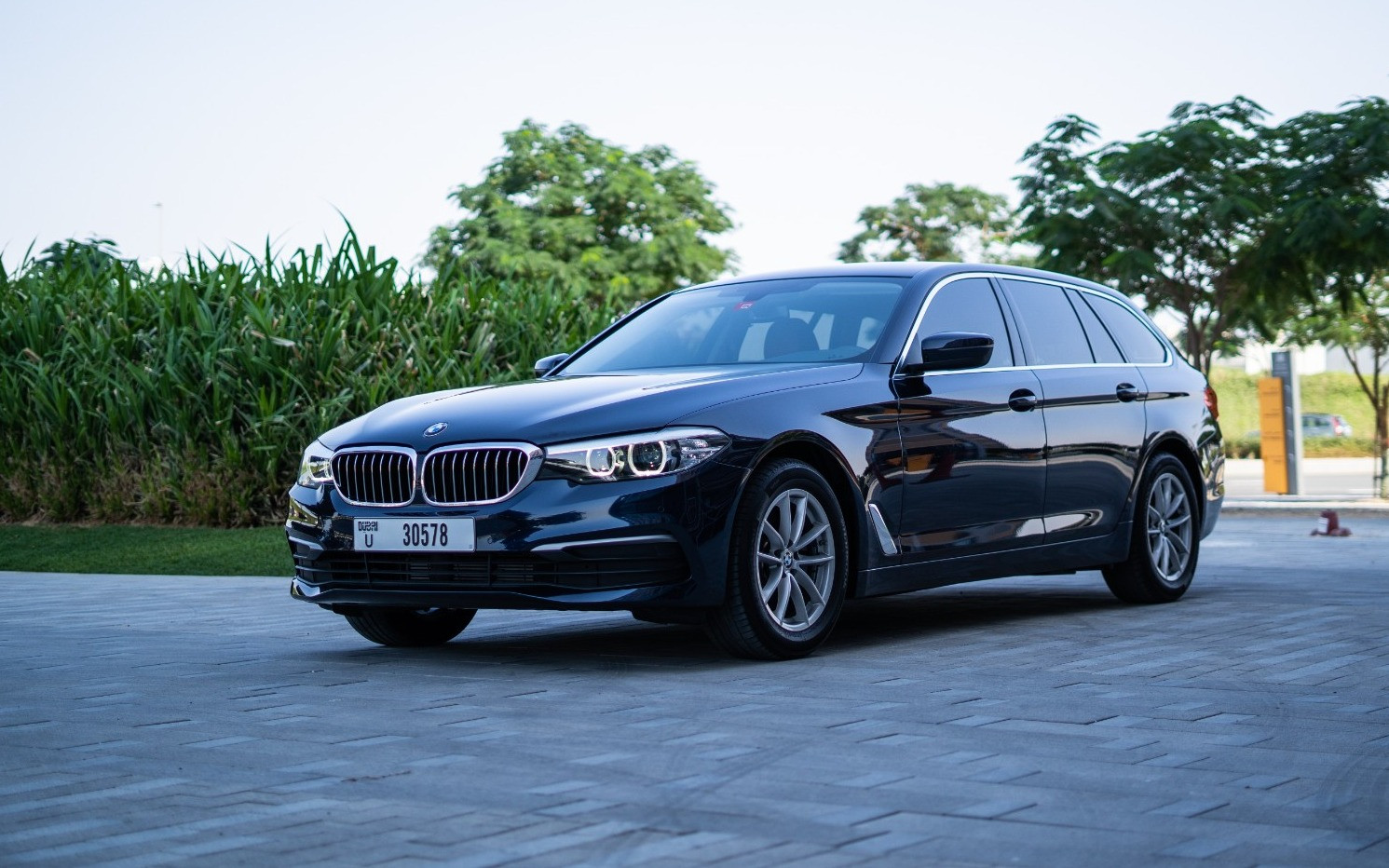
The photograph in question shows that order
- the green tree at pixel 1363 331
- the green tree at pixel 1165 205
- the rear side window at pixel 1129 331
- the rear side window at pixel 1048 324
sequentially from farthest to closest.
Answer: the green tree at pixel 1363 331 < the green tree at pixel 1165 205 < the rear side window at pixel 1129 331 < the rear side window at pixel 1048 324

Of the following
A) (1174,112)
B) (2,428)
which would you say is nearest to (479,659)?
(2,428)

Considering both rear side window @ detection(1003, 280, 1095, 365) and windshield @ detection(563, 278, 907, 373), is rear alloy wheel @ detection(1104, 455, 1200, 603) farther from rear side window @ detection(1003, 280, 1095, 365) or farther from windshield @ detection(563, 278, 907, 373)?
windshield @ detection(563, 278, 907, 373)

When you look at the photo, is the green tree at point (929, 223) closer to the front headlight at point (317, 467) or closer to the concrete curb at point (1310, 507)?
the concrete curb at point (1310, 507)

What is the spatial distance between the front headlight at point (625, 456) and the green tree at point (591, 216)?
143ft

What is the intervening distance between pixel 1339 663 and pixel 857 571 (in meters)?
1.85

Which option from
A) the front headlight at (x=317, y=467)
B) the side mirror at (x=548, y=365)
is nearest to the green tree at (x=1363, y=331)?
the side mirror at (x=548, y=365)

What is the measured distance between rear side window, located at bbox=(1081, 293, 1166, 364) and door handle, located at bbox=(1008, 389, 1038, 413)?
130 cm

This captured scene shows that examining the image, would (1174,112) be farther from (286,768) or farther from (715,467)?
(286,768)

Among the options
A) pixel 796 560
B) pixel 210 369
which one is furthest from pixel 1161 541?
pixel 210 369

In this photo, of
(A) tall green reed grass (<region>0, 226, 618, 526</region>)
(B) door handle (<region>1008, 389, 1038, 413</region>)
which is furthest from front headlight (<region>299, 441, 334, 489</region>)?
(A) tall green reed grass (<region>0, 226, 618, 526</region>)

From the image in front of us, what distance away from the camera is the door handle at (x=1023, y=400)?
8.34 meters

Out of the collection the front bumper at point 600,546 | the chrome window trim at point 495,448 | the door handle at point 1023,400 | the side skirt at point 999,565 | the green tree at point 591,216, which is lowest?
the side skirt at point 999,565

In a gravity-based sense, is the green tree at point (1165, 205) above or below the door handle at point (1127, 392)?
above

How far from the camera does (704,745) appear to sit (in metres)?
5.25
